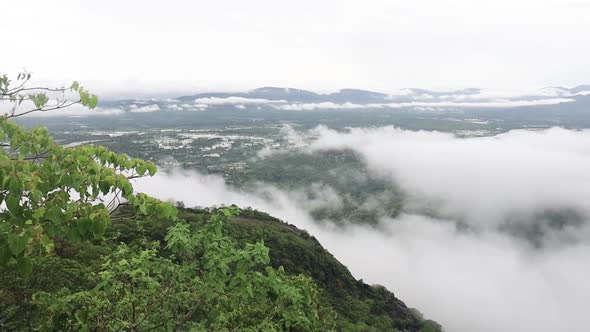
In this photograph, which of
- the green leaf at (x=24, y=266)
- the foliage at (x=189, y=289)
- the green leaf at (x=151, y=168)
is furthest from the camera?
the foliage at (x=189, y=289)

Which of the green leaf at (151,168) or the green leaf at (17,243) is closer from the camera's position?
the green leaf at (17,243)

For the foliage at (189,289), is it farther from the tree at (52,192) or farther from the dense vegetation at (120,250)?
the tree at (52,192)

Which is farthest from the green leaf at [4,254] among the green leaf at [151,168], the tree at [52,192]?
the green leaf at [151,168]

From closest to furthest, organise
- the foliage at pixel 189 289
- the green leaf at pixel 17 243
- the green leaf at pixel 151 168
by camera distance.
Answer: the green leaf at pixel 17 243 → the green leaf at pixel 151 168 → the foliage at pixel 189 289

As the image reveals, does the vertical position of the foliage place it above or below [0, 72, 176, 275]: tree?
below

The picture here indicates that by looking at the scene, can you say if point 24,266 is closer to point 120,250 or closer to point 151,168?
point 151,168

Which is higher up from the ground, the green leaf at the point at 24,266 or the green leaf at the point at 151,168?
the green leaf at the point at 151,168

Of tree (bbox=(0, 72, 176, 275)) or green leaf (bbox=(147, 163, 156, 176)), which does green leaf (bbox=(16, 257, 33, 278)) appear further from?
green leaf (bbox=(147, 163, 156, 176))

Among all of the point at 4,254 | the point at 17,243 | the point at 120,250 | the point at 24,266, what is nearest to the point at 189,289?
the point at 120,250

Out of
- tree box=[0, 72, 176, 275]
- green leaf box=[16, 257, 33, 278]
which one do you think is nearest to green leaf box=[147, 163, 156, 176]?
tree box=[0, 72, 176, 275]
